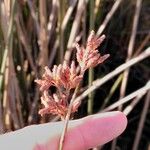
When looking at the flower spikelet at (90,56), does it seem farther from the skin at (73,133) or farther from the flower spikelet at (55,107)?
the skin at (73,133)

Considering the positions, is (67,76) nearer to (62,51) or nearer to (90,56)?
(90,56)

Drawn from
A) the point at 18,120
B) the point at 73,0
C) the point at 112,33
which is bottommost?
the point at 18,120

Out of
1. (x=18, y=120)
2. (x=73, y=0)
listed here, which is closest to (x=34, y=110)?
(x=18, y=120)

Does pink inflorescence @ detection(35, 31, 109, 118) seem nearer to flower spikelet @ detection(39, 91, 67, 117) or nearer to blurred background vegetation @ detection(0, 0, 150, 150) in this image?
flower spikelet @ detection(39, 91, 67, 117)

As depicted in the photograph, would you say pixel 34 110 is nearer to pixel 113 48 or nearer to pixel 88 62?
pixel 113 48

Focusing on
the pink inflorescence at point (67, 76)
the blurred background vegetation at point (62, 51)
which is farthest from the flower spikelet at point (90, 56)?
the blurred background vegetation at point (62, 51)

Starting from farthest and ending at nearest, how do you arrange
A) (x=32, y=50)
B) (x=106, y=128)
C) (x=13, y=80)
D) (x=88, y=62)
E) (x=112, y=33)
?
(x=112, y=33)
(x=32, y=50)
(x=13, y=80)
(x=106, y=128)
(x=88, y=62)

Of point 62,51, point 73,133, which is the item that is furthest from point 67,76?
point 62,51
